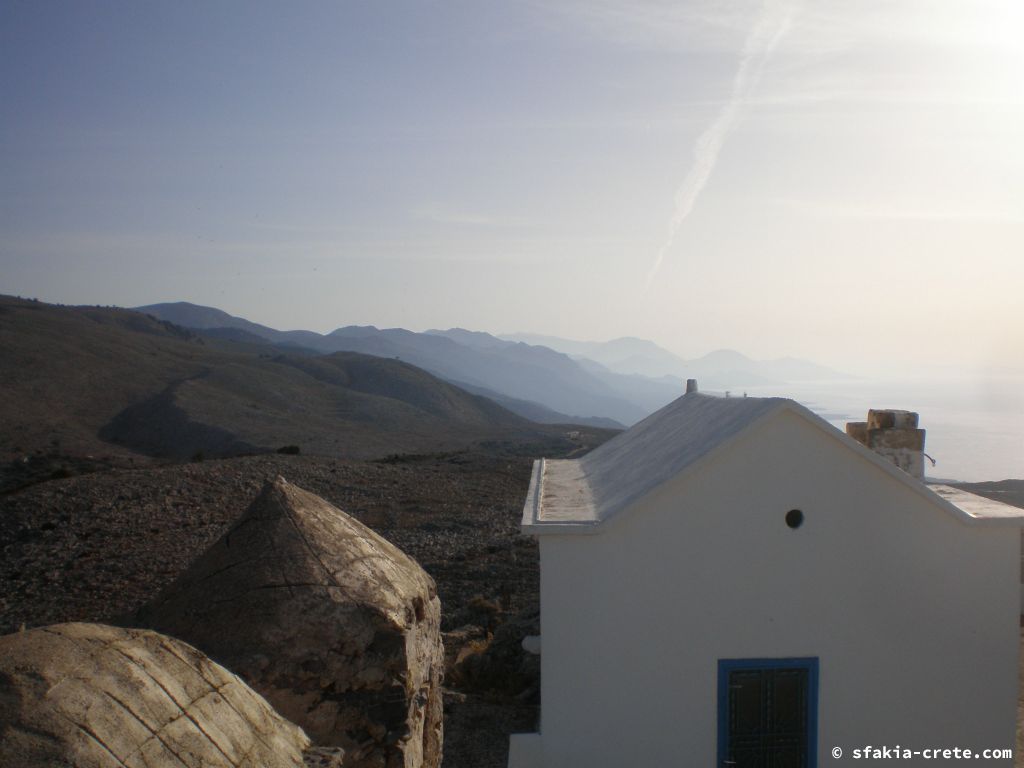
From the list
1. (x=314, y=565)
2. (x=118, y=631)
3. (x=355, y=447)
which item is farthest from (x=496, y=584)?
(x=355, y=447)

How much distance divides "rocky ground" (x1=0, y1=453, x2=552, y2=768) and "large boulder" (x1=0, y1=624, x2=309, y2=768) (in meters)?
5.79

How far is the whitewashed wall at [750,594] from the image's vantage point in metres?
7.67

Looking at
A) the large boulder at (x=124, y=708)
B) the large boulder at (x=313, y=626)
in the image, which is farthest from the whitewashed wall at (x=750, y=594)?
the large boulder at (x=124, y=708)

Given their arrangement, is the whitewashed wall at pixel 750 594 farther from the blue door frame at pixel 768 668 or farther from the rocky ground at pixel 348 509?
the rocky ground at pixel 348 509

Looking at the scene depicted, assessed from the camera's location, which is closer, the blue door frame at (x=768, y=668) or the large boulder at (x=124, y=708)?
the large boulder at (x=124, y=708)

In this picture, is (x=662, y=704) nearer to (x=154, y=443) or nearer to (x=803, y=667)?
(x=803, y=667)

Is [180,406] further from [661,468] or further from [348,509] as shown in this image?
[661,468]

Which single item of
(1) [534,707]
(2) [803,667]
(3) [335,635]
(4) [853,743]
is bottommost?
(1) [534,707]


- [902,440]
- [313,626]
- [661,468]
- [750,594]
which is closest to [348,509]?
[661,468]

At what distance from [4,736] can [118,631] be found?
0.87 metres

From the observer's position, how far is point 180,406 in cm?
4019

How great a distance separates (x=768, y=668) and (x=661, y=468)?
2.19 meters

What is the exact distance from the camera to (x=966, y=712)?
7.85 m

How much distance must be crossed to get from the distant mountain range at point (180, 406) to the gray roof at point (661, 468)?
2455 cm
